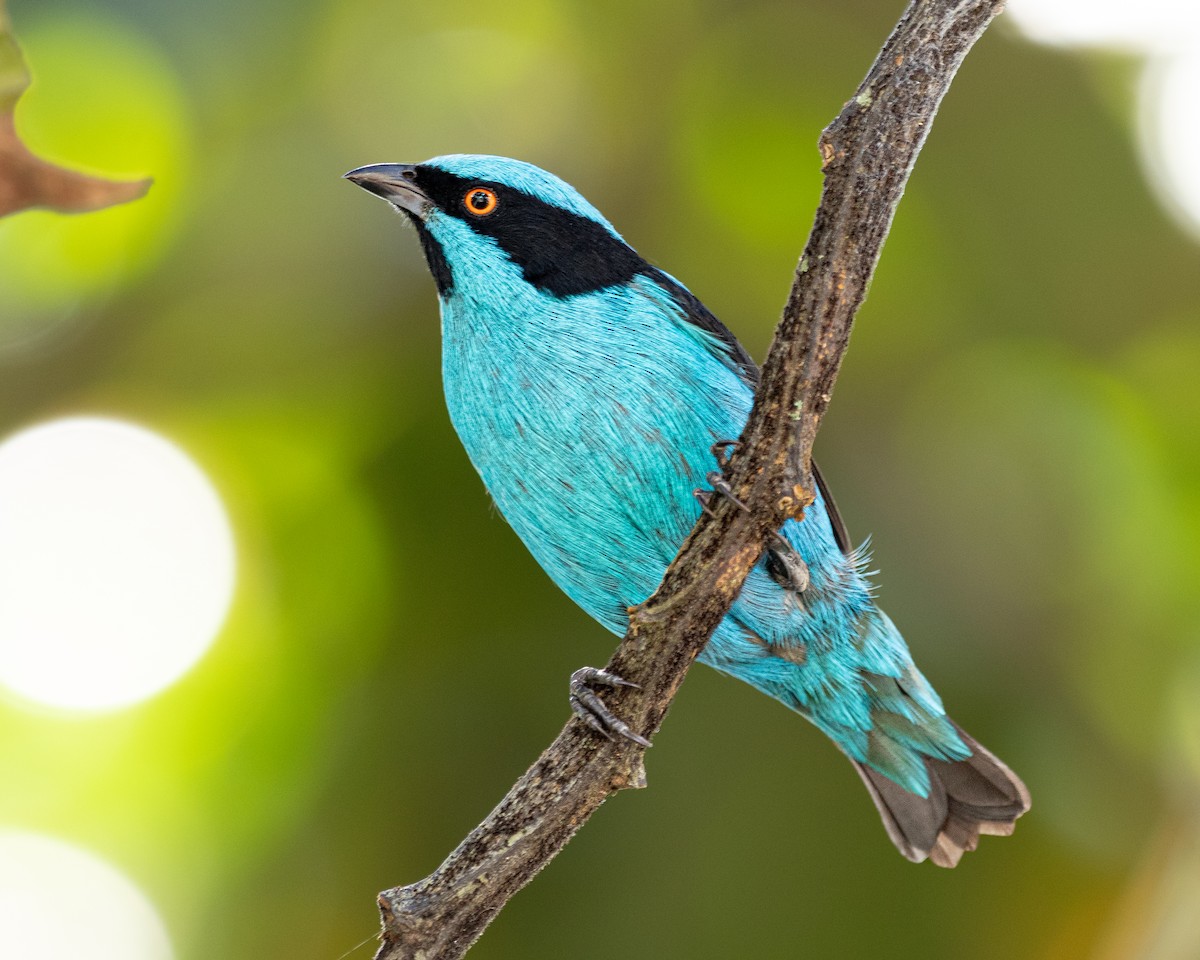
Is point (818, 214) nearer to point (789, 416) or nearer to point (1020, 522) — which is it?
point (789, 416)

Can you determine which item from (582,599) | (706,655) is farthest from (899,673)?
(582,599)

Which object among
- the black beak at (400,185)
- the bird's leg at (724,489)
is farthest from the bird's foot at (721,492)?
the black beak at (400,185)

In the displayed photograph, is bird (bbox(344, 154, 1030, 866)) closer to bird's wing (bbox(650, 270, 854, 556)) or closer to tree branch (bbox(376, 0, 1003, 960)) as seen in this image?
bird's wing (bbox(650, 270, 854, 556))

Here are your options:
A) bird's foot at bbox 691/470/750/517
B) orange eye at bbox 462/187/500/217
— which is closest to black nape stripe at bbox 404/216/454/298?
orange eye at bbox 462/187/500/217

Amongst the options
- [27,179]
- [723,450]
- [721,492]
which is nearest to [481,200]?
[723,450]

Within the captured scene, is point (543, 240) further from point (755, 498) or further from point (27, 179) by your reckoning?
point (27, 179)

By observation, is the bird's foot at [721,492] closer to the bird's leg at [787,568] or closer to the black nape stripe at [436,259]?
the bird's leg at [787,568]
